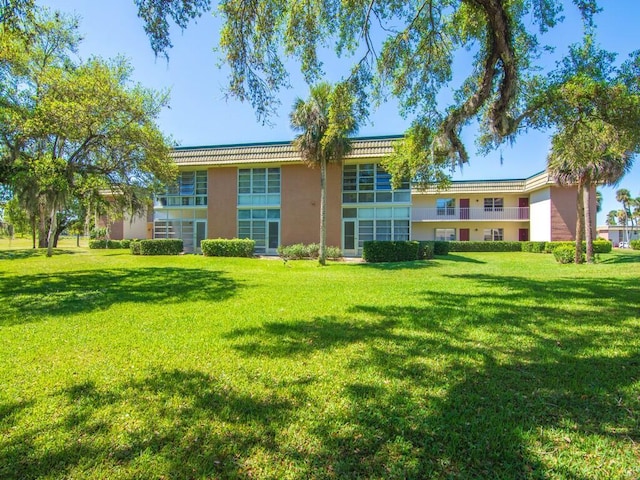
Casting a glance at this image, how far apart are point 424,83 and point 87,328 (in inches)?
395

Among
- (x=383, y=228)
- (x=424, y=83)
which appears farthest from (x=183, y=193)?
(x=424, y=83)

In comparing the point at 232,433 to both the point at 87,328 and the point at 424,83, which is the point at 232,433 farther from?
the point at 424,83

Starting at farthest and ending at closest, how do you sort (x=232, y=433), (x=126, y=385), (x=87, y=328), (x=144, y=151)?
(x=144, y=151), (x=87, y=328), (x=126, y=385), (x=232, y=433)

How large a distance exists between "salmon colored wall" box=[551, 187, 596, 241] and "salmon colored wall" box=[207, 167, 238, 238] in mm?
25838

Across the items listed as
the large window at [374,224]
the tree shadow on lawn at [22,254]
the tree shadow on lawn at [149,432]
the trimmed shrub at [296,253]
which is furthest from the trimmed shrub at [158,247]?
the tree shadow on lawn at [149,432]

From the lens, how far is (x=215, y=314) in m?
6.43

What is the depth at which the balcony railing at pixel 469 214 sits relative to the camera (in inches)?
1318

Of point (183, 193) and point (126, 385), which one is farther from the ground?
point (183, 193)

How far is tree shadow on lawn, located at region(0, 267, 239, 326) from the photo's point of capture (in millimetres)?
6894

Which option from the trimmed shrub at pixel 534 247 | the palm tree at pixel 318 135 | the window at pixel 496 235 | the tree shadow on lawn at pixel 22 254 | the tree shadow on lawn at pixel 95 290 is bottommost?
the tree shadow on lawn at pixel 95 290

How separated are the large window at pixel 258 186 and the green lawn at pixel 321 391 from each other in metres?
17.4

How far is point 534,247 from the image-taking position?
2852cm

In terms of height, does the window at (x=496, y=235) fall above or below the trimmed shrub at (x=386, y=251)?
above

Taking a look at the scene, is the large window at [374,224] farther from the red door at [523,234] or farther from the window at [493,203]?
the red door at [523,234]
